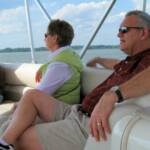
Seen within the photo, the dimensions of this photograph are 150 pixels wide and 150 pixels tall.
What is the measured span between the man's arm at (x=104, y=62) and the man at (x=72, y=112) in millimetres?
676

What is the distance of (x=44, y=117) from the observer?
8.36 ft

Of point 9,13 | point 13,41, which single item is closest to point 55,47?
point 13,41

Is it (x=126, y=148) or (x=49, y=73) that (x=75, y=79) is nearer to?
(x=49, y=73)

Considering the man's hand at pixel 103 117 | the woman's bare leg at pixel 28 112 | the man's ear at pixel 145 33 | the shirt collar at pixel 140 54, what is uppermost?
the man's ear at pixel 145 33

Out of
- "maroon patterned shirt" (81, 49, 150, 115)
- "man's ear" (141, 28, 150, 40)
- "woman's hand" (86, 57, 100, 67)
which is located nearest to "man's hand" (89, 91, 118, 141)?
"maroon patterned shirt" (81, 49, 150, 115)

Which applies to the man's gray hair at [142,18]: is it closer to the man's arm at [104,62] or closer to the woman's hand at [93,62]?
the man's arm at [104,62]

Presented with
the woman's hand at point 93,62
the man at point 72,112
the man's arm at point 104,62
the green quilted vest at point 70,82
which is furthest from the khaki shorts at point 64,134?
the woman's hand at point 93,62

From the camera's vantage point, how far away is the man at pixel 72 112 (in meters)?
2.30

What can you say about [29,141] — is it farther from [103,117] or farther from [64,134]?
[103,117]

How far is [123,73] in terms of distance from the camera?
241 cm

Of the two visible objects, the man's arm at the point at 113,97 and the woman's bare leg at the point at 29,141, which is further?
the woman's bare leg at the point at 29,141

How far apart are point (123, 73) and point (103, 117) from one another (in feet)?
2.27

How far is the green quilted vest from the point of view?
10.3ft

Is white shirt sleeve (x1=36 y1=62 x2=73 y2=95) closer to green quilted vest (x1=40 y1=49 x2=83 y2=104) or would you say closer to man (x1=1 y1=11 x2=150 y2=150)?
green quilted vest (x1=40 y1=49 x2=83 y2=104)
